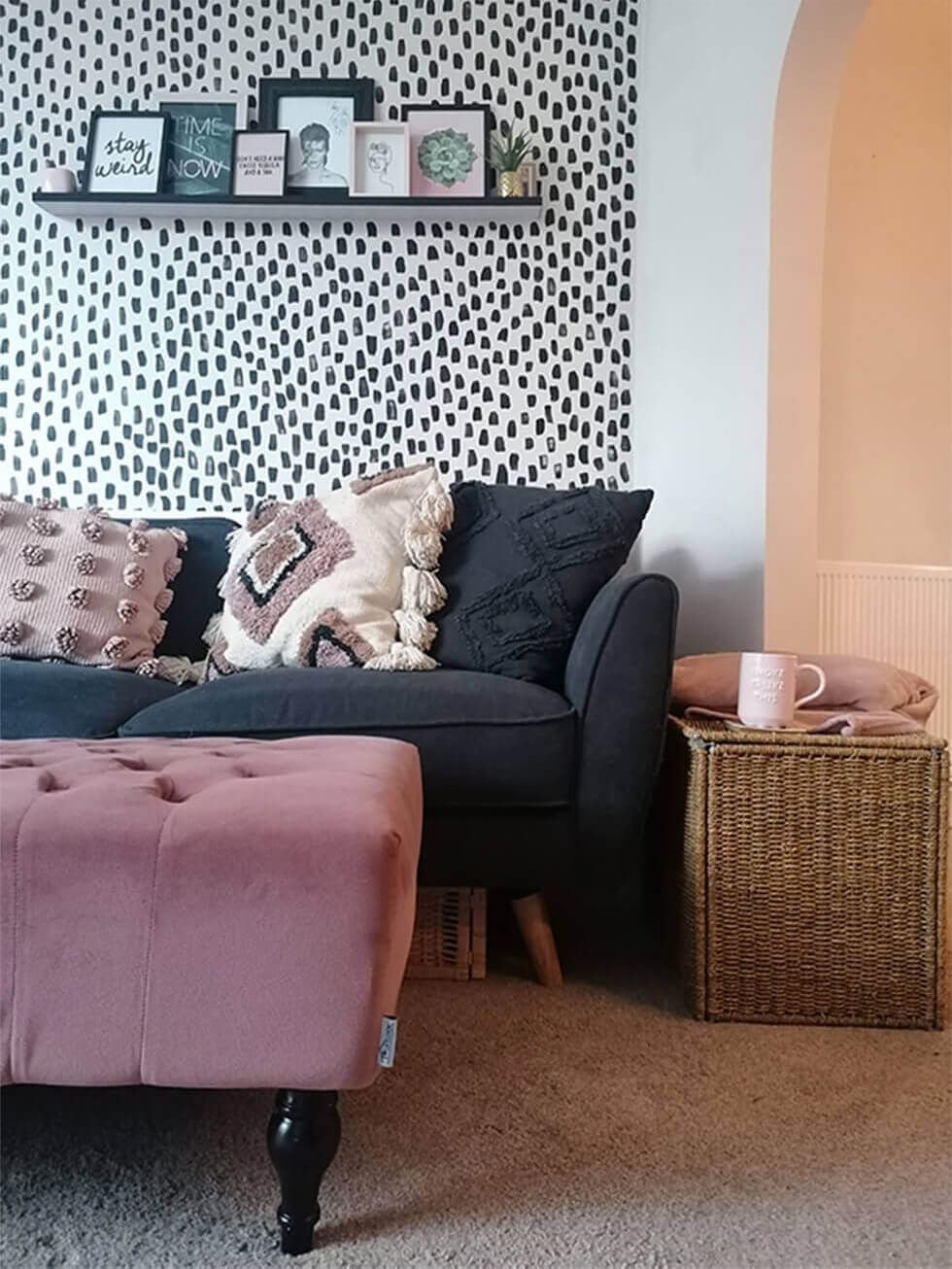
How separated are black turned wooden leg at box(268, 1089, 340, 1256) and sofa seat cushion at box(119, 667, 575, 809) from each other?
0.74 meters

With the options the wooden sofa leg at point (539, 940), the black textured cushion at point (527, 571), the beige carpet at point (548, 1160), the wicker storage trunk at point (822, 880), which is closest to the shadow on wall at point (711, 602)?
the black textured cushion at point (527, 571)

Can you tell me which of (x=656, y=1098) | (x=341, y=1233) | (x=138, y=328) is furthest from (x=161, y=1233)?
(x=138, y=328)

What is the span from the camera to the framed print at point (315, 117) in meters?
2.86

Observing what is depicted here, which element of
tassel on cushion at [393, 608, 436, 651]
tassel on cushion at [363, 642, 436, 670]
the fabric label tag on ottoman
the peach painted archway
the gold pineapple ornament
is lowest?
the fabric label tag on ottoman

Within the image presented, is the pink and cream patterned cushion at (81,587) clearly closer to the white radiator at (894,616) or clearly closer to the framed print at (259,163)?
the framed print at (259,163)

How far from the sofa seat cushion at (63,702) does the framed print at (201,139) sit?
1.63 metres

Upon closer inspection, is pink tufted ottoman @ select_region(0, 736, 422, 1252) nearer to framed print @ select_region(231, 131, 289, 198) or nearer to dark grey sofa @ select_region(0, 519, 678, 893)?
dark grey sofa @ select_region(0, 519, 678, 893)

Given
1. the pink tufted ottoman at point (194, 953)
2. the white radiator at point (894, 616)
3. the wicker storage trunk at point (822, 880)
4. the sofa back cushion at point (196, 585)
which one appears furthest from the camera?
the white radiator at point (894, 616)

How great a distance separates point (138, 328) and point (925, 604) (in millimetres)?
2426

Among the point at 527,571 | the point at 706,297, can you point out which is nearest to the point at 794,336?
the point at 706,297

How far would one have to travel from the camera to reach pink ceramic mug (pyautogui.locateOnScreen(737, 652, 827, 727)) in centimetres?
164

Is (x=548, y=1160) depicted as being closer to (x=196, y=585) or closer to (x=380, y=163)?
(x=196, y=585)

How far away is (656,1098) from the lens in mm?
1295

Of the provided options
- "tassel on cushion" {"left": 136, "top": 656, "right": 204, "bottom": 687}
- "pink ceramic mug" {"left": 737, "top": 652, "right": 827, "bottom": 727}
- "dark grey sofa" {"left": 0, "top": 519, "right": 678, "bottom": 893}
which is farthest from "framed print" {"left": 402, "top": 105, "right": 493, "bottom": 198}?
"pink ceramic mug" {"left": 737, "top": 652, "right": 827, "bottom": 727}
